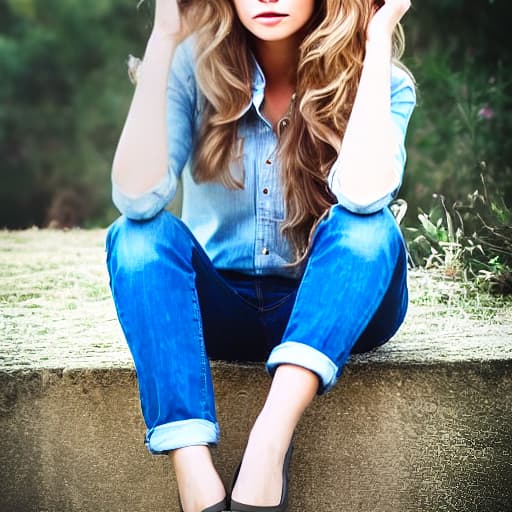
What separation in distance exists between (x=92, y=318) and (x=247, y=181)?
585 millimetres

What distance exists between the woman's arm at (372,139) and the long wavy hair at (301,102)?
0.07 metres

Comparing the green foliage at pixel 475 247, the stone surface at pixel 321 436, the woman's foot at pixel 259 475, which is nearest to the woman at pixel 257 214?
the woman's foot at pixel 259 475

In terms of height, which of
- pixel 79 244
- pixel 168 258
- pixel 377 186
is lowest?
pixel 79 244

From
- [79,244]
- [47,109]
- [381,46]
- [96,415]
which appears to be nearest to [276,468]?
[96,415]

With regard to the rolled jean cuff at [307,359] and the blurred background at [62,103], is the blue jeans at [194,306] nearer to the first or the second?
the rolled jean cuff at [307,359]

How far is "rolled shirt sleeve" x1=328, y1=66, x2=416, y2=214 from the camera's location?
1589 millimetres

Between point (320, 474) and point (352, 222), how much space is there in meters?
0.49

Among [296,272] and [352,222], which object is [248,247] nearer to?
[296,272]

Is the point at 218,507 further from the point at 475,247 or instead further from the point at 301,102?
the point at 475,247

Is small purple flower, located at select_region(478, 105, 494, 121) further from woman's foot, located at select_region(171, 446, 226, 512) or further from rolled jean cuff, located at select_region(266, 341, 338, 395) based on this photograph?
woman's foot, located at select_region(171, 446, 226, 512)

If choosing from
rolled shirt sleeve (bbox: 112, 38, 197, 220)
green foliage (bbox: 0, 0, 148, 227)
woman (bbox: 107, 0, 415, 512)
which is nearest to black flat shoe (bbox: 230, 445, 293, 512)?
woman (bbox: 107, 0, 415, 512)

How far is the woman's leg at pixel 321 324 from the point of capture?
1478 mm

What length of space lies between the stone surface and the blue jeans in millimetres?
223

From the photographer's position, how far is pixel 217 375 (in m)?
1.78
